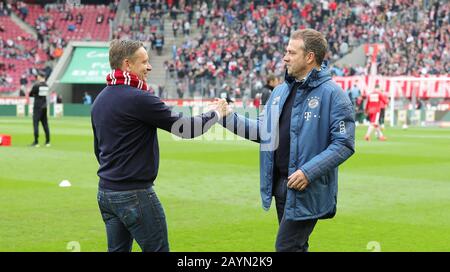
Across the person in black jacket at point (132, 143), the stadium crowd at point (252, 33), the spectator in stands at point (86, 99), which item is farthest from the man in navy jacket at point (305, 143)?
the spectator in stands at point (86, 99)

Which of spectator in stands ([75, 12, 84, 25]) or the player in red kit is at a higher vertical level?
spectator in stands ([75, 12, 84, 25])

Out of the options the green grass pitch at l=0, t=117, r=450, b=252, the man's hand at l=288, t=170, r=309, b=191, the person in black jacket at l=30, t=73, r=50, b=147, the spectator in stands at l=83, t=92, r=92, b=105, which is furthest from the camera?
the spectator in stands at l=83, t=92, r=92, b=105

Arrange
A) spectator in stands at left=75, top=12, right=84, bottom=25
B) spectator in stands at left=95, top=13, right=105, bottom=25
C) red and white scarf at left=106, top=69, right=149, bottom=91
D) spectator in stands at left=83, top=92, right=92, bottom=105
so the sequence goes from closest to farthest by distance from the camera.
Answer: red and white scarf at left=106, top=69, right=149, bottom=91, spectator in stands at left=83, top=92, right=92, bottom=105, spectator in stands at left=95, top=13, right=105, bottom=25, spectator in stands at left=75, top=12, right=84, bottom=25

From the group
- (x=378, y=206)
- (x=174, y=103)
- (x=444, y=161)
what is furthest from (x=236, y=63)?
(x=378, y=206)

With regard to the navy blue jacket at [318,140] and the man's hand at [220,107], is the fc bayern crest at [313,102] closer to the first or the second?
the navy blue jacket at [318,140]

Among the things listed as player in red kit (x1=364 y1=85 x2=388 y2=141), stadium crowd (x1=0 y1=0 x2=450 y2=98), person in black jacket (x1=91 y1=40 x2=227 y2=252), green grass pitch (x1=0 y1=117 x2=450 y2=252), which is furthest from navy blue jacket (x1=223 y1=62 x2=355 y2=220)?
Result: stadium crowd (x1=0 y1=0 x2=450 y2=98)

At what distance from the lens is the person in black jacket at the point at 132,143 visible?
591 cm

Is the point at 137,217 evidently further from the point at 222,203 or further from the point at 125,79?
the point at 222,203

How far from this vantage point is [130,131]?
5.93 m

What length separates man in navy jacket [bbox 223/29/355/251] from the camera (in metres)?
5.95

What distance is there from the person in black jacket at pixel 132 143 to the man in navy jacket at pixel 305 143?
764 millimetres

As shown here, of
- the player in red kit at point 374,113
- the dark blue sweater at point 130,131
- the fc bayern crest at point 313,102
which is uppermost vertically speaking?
the fc bayern crest at point 313,102

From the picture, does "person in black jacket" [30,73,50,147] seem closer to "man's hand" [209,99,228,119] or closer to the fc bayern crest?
"man's hand" [209,99,228,119]
